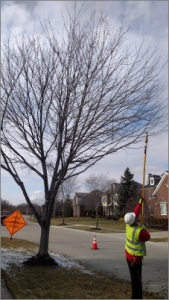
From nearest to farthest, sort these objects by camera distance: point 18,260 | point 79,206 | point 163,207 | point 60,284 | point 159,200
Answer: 1. point 60,284
2. point 18,260
3. point 163,207
4. point 159,200
5. point 79,206

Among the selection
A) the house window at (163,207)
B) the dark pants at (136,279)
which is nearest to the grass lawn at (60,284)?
the dark pants at (136,279)

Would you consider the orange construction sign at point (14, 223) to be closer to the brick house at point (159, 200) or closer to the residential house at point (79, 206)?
the brick house at point (159, 200)

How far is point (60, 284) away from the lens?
22.7 ft

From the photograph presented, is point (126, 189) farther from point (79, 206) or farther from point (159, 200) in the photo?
point (79, 206)

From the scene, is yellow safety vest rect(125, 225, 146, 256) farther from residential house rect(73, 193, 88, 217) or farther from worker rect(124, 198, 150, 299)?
residential house rect(73, 193, 88, 217)

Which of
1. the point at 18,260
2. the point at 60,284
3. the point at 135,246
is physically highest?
the point at 135,246

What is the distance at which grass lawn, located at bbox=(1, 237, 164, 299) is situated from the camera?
20.2 ft

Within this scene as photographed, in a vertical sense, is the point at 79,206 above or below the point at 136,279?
below

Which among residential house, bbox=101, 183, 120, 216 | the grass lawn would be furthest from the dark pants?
residential house, bbox=101, 183, 120, 216

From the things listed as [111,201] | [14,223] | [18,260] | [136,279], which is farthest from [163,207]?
[136,279]

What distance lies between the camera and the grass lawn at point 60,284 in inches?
243

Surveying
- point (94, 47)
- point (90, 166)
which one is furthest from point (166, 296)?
point (94, 47)

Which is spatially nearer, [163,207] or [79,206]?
[163,207]

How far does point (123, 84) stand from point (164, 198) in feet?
96.5
